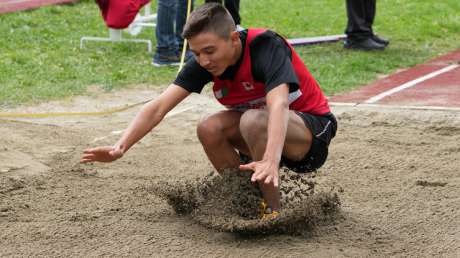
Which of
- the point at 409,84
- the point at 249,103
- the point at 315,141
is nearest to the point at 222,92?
the point at 249,103

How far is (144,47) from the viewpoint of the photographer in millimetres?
9562

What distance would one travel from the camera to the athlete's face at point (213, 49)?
3826 millimetres

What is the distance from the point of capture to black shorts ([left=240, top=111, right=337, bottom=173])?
4.06 metres

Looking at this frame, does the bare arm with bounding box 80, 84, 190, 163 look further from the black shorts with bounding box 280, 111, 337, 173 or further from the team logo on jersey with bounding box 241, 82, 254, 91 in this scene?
the black shorts with bounding box 280, 111, 337, 173

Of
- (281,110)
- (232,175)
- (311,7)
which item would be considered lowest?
(311,7)

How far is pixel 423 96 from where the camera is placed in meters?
7.05

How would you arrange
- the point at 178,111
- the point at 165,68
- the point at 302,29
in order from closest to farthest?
the point at 178,111
the point at 165,68
the point at 302,29

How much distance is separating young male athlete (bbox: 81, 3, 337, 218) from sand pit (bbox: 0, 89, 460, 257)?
221mm

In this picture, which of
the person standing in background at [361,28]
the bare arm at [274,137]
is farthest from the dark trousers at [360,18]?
the bare arm at [274,137]

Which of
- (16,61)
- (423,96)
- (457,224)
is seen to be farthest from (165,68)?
(457,224)

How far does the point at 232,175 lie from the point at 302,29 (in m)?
7.00

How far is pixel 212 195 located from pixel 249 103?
1.75ft

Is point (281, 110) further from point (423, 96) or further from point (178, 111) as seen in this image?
point (423, 96)

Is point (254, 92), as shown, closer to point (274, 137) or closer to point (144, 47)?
point (274, 137)
